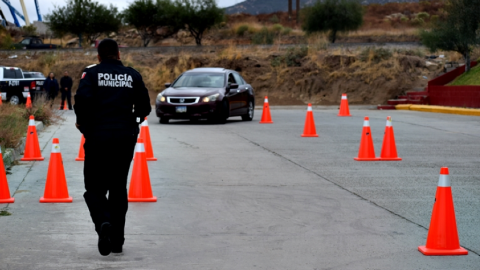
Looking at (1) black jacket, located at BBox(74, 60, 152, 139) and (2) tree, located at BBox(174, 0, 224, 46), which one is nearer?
(1) black jacket, located at BBox(74, 60, 152, 139)

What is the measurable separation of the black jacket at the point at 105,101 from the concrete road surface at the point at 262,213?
40.9 inches

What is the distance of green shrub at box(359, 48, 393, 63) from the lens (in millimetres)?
41062

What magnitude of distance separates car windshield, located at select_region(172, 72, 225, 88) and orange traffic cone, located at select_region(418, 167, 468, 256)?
53.4ft

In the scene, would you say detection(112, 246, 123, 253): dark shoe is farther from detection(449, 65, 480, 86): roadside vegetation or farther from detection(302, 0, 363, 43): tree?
detection(302, 0, 363, 43): tree

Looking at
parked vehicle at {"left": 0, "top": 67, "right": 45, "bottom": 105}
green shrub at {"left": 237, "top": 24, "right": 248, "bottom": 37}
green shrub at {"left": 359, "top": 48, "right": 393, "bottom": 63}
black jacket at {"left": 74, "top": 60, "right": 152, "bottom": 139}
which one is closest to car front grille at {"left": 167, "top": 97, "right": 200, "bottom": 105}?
parked vehicle at {"left": 0, "top": 67, "right": 45, "bottom": 105}

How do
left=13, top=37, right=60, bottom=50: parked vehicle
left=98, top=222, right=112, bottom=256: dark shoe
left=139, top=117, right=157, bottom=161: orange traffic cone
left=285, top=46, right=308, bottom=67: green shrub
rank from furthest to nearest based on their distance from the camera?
left=13, top=37, right=60, bottom=50: parked vehicle
left=285, top=46, right=308, bottom=67: green shrub
left=139, top=117, right=157, bottom=161: orange traffic cone
left=98, top=222, right=112, bottom=256: dark shoe

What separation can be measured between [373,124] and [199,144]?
7513mm

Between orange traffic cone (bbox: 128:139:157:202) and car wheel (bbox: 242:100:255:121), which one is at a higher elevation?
orange traffic cone (bbox: 128:139:157:202)

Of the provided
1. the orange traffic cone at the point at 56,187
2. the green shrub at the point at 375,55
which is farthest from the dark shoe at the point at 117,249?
the green shrub at the point at 375,55

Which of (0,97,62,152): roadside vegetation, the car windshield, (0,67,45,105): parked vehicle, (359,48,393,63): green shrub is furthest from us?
(359,48,393,63): green shrub

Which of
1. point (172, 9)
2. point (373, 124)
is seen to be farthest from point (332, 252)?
point (172, 9)

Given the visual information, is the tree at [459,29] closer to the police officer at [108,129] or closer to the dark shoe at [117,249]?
the police officer at [108,129]

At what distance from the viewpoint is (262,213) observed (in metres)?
7.92

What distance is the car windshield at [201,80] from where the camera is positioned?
872 inches
